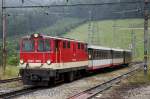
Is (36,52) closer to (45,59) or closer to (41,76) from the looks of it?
(45,59)

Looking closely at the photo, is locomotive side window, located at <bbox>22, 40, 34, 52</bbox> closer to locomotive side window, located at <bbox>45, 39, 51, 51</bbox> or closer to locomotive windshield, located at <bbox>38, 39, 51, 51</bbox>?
locomotive windshield, located at <bbox>38, 39, 51, 51</bbox>

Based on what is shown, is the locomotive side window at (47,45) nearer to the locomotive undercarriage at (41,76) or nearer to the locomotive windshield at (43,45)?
the locomotive windshield at (43,45)

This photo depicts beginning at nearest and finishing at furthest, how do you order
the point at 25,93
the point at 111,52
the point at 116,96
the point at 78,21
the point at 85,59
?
the point at 116,96 → the point at 25,93 → the point at 85,59 → the point at 111,52 → the point at 78,21

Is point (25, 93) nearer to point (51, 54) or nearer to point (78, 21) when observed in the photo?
point (51, 54)

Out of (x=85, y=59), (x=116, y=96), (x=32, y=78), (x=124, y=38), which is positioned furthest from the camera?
(x=124, y=38)

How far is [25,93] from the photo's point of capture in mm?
21125

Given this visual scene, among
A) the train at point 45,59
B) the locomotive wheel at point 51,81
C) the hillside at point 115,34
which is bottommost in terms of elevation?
the locomotive wheel at point 51,81

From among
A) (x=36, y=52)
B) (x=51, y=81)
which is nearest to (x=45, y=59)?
(x=36, y=52)

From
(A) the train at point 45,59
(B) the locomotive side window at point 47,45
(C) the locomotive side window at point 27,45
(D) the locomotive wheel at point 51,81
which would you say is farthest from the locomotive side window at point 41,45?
(D) the locomotive wheel at point 51,81

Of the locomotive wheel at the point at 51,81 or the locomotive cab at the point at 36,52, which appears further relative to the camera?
the locomotive wheel at the point at 51,81

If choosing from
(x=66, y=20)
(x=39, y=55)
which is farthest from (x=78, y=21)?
(x=39, y=55)

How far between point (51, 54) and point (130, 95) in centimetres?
612

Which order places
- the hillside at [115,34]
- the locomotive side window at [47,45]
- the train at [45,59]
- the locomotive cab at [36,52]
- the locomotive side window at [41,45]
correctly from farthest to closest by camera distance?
the hillside at [115,34], the locomotive side window at [41,45], the locomotive side window at [47,45], the locomotive cab at [36,52], the train at [45,59]

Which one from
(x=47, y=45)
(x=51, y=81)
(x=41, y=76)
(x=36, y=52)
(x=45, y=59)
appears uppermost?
(x=47, y=45)
